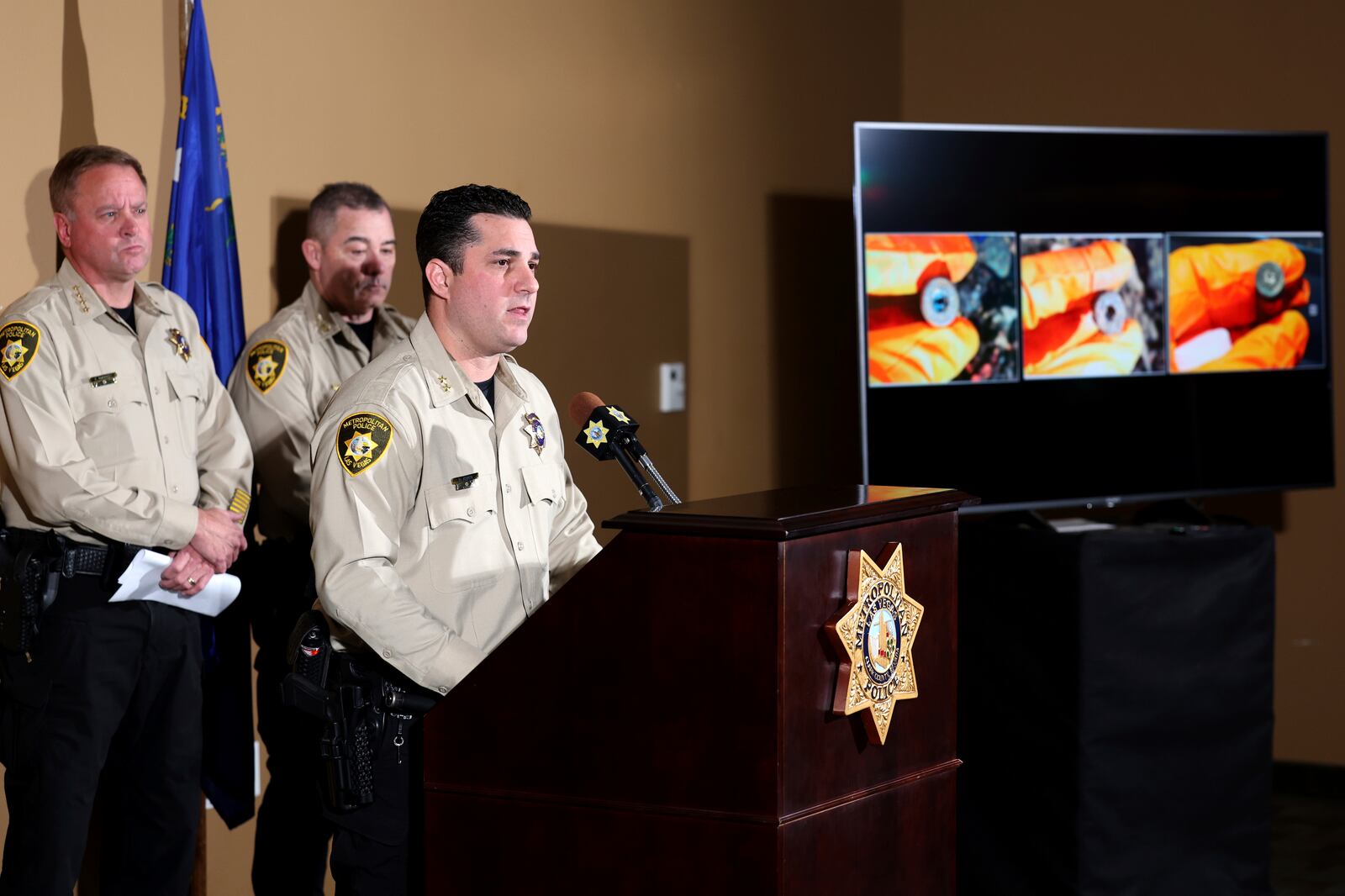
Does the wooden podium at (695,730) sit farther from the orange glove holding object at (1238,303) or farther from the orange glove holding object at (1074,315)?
the orange glove holding object at (1238,303)

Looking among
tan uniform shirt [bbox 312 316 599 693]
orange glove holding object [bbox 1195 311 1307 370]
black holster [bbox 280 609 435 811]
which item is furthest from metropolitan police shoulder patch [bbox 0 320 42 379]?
orange glove holding object [bbox 1195 311 1307 370]

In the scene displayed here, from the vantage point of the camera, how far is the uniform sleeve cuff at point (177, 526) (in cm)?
276

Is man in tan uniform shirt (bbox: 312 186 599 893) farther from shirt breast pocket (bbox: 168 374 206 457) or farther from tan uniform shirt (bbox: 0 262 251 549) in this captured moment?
shirt breast pocket (bbox: 168 374 206 457)

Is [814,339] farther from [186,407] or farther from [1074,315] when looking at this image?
[186,407]

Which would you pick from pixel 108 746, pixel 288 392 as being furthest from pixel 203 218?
pixel 108 746

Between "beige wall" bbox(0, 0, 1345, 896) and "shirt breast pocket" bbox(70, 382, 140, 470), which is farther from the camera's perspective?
"beige wall" bbox(0, 0, 1345, 896)

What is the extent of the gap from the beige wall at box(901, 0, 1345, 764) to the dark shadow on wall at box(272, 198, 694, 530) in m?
1.55

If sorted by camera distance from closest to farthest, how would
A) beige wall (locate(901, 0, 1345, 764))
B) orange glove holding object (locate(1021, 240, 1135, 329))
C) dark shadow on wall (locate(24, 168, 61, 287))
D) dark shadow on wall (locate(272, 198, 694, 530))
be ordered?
dark shadow on wall (locate(24, 168, 61, 287)) < dark shadow on wall (locate(272, 198, 694, 530)) < orange glove holding object (locate(1021, 240, 1135, 329)) < beige wall (locate(901, 0, 1345, 764))

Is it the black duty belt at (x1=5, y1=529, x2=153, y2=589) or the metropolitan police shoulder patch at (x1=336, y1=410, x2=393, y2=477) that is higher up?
the metropolitan police shoulder patch at (x1=336, y1=410, x2=393, y2=477)

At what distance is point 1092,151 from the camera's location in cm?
Answer: 430

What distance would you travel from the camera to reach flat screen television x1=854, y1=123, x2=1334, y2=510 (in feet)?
13.4

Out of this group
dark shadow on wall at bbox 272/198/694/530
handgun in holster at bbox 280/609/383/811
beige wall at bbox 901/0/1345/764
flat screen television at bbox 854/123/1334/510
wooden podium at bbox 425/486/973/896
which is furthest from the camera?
beige wall at bbox 901/0/1345/764

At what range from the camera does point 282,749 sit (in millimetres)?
3246

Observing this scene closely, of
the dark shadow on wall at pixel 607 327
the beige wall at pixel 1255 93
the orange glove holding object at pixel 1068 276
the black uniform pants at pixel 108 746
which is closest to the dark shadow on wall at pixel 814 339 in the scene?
the dark shadow on wall at pixel 607 327
